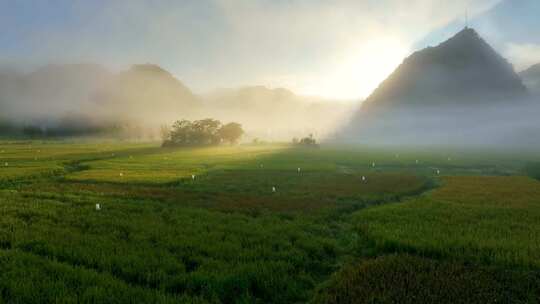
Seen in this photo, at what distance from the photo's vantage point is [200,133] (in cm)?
12100

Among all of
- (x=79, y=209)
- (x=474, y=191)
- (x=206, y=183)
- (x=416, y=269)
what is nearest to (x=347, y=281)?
(x=416, y=269)

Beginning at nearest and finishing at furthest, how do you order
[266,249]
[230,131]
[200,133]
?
[266,249] < [200,133] < [230,131]

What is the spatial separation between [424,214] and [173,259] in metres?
12.9

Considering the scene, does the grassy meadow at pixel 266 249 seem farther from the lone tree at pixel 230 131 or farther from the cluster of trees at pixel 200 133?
the lone tree at pixel 230 131

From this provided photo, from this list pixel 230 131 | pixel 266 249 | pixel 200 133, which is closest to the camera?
pixel 266 249

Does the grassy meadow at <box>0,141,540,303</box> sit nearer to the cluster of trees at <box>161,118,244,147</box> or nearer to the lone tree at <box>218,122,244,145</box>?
the cluster of trees at <box>161,118,244,147</box>

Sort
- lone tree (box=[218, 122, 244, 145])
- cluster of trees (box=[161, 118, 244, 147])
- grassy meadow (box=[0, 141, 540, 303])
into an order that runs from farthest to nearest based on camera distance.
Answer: lone tree (box=[218, 122, 244, 145]) < cluster of trees (box=[161, 118, 244, 147]) < grassy meadow (box=[0, 141, 540, 303])

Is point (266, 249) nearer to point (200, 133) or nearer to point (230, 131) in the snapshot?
point (200, 133)

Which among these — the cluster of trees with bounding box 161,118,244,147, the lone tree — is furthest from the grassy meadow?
the lone tree

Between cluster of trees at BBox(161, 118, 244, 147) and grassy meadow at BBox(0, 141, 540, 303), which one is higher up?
cluster of trees at BBox(161, 118, 244, 147)

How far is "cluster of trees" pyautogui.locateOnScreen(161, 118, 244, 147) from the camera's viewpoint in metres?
117

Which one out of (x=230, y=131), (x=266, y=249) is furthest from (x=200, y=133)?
(x=266, y=249)

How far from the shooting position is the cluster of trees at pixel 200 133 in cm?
11688

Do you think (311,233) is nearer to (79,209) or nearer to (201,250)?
(201,250)
